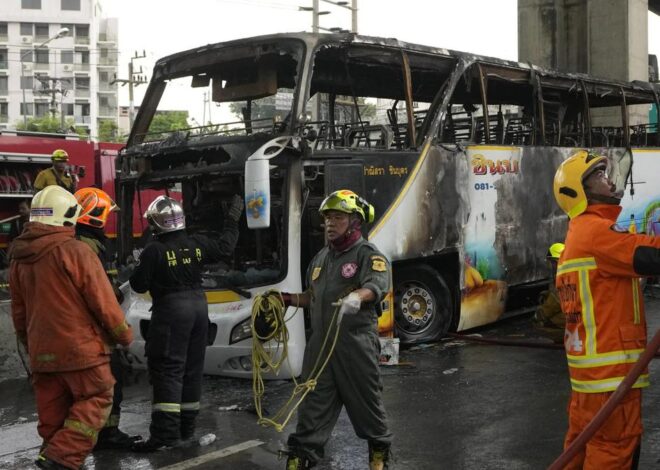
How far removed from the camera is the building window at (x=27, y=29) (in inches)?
3189

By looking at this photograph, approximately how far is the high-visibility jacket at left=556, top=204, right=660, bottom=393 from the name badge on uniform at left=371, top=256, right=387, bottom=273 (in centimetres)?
117

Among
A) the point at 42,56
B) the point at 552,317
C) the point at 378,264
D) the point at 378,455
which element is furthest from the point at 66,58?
the point at 378,455

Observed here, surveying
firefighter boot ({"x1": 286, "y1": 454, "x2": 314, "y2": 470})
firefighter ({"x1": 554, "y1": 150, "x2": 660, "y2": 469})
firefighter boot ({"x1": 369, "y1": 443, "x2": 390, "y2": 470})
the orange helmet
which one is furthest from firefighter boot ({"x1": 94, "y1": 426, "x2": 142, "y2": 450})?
firefighter ({"x1": 554, "y1": 150, "x2": 660, "y2": 469})

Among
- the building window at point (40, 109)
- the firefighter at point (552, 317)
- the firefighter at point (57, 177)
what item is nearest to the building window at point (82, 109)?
the building window at point (40, 109)

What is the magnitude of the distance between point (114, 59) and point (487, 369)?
87326 millimetres

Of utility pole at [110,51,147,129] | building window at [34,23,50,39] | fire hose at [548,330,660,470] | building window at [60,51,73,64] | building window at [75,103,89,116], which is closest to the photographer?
fire hose at [548,330,660,470]

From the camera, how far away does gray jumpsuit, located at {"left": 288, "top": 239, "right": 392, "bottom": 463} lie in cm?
485

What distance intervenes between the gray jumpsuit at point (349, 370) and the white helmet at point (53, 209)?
5.10 ft

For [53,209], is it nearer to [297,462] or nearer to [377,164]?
[297,462]

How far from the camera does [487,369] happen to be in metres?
8.32

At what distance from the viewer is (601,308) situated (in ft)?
12.7

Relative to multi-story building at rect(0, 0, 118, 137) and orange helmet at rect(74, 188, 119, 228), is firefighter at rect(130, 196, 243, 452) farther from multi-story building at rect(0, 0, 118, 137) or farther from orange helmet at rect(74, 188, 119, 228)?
multi-story building at rect(0, 0, 118, 137)

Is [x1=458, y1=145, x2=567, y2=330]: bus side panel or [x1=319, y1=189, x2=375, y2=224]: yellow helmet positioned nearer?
[x1=319, y1=189, x2=375, y2=224]: yellow helmet

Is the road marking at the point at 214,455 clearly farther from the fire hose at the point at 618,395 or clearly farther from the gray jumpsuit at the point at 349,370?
the fire hose at the point at 618,395
